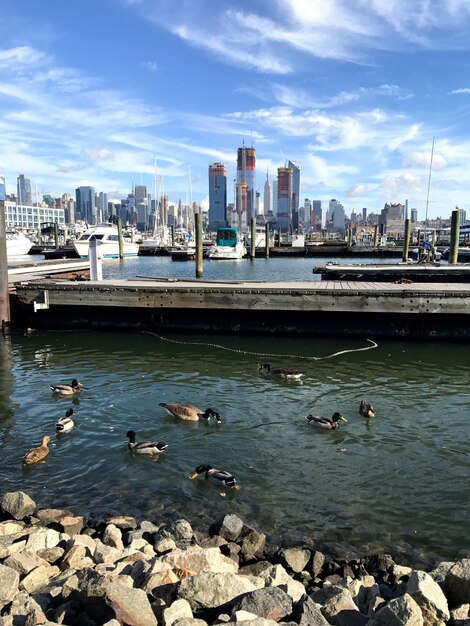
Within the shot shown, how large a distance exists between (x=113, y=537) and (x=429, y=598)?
4477 mm

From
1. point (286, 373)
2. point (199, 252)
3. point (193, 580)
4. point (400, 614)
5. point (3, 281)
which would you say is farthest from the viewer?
point (199, 252)

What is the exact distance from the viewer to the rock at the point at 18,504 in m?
8.62

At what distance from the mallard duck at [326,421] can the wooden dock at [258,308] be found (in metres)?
9.45

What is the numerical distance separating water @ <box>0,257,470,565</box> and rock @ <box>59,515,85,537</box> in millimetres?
674

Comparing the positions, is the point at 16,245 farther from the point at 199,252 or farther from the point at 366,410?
the point at 366,410

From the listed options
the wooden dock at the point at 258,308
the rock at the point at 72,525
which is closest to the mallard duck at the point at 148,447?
the rock at the point at 72,525

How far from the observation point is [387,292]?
69.8 ft

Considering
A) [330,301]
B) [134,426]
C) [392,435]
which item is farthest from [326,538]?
[330,301]

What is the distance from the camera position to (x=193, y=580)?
5.87 m

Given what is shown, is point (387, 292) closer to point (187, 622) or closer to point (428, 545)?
point (428, 545)

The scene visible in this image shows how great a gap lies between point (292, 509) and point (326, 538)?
0.96 meters

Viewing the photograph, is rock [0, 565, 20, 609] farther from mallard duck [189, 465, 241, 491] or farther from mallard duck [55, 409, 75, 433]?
mallard duck [55, 409, 75, 433]

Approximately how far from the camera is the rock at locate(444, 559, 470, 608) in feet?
20.0

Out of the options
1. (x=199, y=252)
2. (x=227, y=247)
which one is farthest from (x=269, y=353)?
(x=227, y=247)
